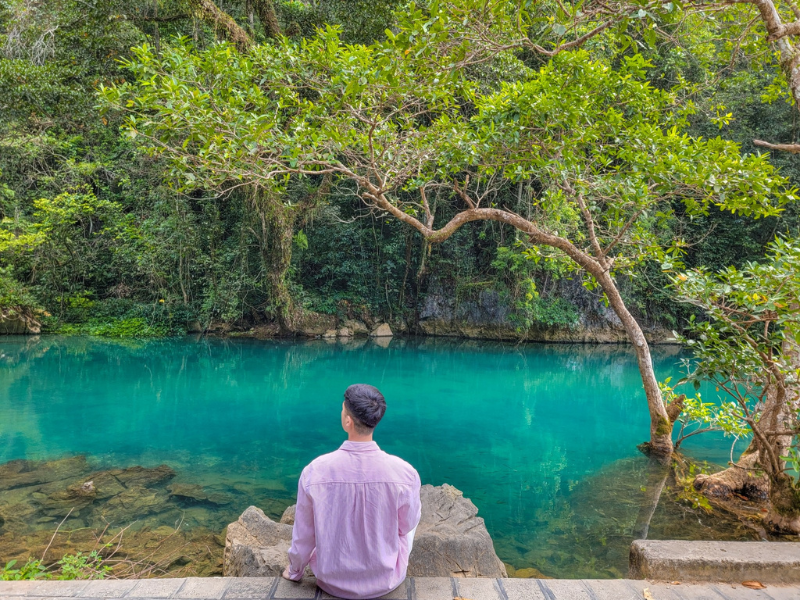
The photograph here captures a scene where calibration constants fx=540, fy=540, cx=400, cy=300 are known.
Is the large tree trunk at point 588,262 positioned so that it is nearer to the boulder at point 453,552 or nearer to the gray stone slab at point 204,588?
the boulder at point 453,552

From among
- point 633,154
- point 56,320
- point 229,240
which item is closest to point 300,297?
point 229,240

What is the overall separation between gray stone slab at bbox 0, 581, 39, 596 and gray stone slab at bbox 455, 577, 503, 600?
163 cm

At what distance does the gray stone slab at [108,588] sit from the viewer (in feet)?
6.57

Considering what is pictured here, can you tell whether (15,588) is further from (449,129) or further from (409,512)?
(449,129)

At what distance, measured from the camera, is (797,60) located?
3.97 metres

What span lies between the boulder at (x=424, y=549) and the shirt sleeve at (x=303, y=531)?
27.8 inches

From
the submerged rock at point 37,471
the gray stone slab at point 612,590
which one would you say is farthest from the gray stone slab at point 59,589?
the submerged rock at point 37,471

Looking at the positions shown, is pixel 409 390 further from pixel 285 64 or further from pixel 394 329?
pixel 394 329

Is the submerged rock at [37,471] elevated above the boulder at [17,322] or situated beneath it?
elevated above

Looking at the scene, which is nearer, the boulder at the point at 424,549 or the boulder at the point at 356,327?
the boulder at the point at 424,549

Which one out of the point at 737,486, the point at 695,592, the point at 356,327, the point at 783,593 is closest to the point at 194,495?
the point at 695,592

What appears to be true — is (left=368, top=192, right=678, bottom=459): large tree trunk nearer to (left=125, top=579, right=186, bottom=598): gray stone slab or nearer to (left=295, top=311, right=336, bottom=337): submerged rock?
(left=125, top=579, right=186, bottom=598): gray stone slab

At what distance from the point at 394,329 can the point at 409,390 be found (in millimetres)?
7513

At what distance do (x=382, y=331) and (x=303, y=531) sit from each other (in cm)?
1512
